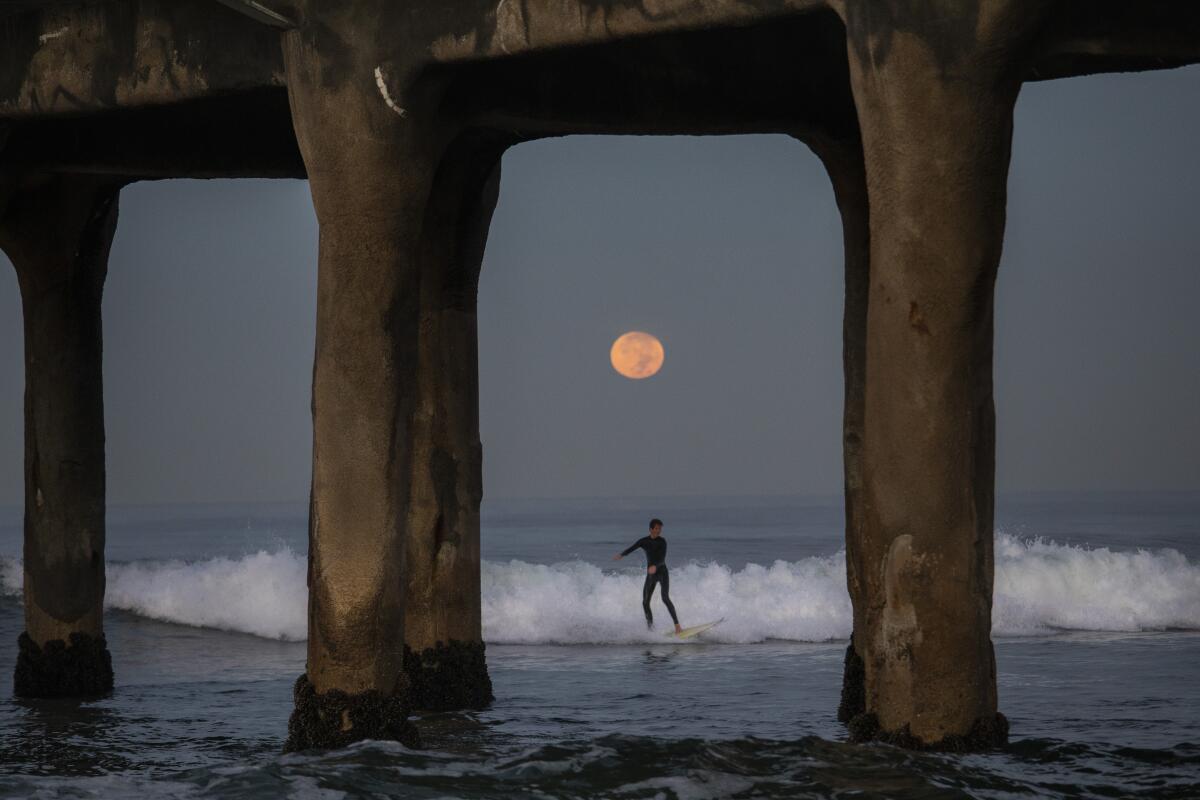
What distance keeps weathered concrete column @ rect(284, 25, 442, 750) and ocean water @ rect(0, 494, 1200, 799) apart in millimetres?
523

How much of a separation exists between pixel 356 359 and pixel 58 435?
5298 mm

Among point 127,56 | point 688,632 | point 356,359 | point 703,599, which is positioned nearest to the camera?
point 356,359

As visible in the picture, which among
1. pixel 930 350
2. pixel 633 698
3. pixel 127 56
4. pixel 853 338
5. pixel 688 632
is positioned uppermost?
pixel 127 56

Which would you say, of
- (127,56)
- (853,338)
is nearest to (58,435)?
(127,56)

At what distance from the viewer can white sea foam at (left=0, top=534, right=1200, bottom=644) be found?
82.5ft

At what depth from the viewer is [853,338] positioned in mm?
11711

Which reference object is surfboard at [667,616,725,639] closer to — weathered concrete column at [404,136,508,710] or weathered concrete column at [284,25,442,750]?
weathered concrete column at [404,136,508,710]

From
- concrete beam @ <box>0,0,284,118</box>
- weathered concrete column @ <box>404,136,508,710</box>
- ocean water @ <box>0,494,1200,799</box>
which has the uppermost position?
concrete beam @ <box>0,0,284,118</box>

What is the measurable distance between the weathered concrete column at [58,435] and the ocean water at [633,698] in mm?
546

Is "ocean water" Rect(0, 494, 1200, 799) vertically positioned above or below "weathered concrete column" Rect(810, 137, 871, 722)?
below

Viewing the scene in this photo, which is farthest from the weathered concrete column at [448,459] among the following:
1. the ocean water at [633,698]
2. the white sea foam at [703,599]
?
the white sea foam at [703,599]

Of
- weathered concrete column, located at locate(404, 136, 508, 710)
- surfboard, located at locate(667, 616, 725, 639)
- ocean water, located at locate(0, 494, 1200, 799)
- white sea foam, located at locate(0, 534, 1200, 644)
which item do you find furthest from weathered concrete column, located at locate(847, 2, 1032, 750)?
white sea foam, located at locate(0, 534, 1200, 644)

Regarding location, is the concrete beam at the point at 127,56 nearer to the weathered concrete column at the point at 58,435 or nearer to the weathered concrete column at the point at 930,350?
the weathered concrete column at the point at 58,435

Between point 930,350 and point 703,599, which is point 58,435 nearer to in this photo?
point 930,350
